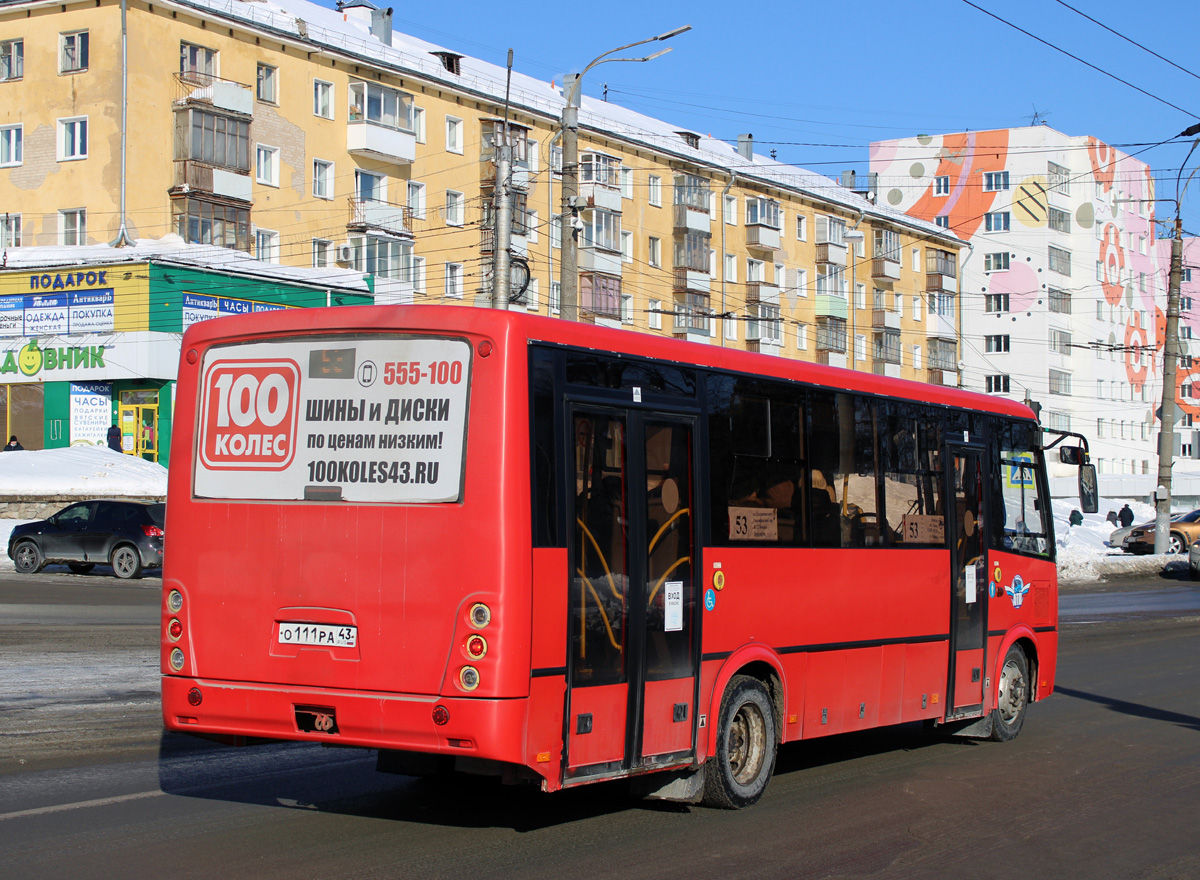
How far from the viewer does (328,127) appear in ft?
161

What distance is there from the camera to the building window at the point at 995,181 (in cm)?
9194

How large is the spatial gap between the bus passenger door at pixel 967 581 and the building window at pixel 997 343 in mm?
83758

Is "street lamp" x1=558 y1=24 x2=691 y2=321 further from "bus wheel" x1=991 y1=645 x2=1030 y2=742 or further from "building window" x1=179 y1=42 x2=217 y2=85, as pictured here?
"building window" x1=179 y1=42 x2=217 y2=85

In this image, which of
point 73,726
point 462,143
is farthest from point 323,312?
point 462,143

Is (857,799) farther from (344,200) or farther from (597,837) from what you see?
(344,200)

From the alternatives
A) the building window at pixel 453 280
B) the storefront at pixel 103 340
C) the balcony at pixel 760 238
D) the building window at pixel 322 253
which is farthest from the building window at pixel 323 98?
the balcony at pixel 760 238

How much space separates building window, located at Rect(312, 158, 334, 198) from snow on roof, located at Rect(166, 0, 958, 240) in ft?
13.2

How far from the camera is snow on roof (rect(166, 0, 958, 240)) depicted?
48.0m

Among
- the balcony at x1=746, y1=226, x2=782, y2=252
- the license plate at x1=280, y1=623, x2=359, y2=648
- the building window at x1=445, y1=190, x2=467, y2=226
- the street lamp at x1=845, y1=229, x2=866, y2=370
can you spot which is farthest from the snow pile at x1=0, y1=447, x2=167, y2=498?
the street lamp at x1=845, y1=229, x2=866, y2=370

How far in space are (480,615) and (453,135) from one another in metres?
49.2

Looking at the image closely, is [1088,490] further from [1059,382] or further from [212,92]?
[1059,382]

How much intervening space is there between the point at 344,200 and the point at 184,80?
23.2 ft

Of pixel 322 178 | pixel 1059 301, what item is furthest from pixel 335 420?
pixel 1059 301

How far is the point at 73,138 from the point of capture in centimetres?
4450
